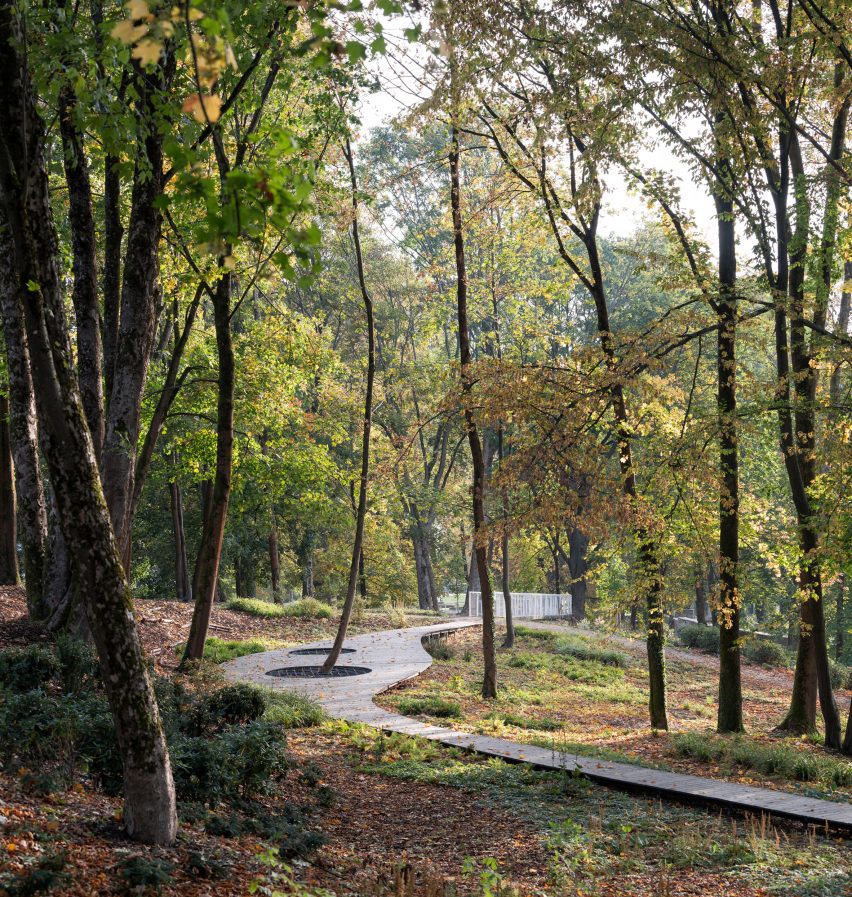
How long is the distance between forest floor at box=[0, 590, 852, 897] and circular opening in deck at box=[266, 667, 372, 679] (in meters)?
5.34

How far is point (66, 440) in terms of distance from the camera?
13.6ft

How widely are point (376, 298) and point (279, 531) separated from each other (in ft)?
32.3

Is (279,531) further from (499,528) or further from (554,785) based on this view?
(554,785)

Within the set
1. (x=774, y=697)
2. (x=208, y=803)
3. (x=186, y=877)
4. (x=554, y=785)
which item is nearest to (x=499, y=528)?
(x=554, y=785)

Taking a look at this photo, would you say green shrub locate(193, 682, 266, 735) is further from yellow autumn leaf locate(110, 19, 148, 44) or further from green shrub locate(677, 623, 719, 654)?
green shrub locate(677, 623, 719, 654)

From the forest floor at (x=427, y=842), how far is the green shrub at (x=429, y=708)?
8.47ft

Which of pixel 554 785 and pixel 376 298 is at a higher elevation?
pixel 376 298

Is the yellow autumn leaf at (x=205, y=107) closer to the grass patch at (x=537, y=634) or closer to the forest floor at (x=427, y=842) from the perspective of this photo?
the forest floor at (x=427, y=842)

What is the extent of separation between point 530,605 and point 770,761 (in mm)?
28502

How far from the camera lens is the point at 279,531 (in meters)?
32.2

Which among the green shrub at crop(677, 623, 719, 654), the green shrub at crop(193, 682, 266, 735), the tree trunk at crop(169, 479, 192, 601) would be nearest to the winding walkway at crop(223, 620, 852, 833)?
the green shrub at crop(193, 682, 266, 735)

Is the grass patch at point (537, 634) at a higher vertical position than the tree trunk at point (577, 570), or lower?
lower

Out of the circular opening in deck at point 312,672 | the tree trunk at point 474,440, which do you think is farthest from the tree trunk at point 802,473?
the circular opening in deck at point 312,672

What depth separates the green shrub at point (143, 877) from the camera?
383cm
